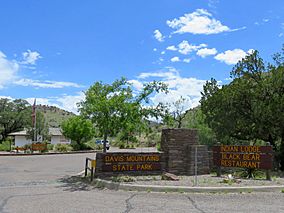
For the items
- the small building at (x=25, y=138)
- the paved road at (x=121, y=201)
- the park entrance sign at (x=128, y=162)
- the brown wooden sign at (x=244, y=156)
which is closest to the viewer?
the paved road at (x=121, y=201)

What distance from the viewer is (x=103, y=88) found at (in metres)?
16.3

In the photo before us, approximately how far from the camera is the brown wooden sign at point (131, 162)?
49.3ft

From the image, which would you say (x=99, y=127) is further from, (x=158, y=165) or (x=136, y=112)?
(x=158, y=165)

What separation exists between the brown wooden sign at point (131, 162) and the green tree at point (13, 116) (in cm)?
5662

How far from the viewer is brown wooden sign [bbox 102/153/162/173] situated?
1502 cm

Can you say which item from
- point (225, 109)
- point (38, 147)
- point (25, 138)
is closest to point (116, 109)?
point (225, 109)

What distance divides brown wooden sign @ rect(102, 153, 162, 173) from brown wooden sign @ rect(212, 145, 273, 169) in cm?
262

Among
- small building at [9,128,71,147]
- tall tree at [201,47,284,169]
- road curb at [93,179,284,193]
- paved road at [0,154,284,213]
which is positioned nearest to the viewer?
paved road at [0,154,284,213]

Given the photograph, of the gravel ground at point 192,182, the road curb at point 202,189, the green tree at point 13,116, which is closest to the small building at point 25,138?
the green tree at point 13,116

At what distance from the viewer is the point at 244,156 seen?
14977 millimetres

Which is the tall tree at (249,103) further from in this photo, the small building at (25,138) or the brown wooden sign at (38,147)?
the small building at (25,138)

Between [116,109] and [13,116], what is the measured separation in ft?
187

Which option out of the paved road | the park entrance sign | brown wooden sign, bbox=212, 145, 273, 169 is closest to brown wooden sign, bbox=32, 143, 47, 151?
the park entrance sign

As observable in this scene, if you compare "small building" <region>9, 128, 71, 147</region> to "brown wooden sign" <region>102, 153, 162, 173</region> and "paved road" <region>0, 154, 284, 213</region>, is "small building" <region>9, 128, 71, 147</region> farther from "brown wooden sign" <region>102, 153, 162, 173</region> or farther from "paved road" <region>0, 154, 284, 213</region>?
"paved road" <region>0, 154, 284, 213</region>
